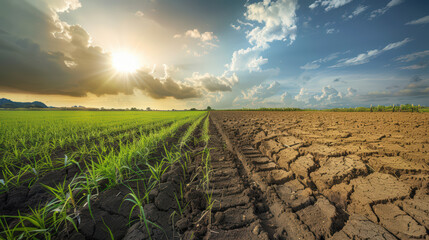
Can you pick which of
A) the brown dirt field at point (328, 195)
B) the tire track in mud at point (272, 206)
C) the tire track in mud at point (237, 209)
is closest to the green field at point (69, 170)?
the tire track in mud at point (237, 209)

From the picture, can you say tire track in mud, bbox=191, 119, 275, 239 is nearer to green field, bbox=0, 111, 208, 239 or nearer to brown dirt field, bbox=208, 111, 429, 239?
brown dirt field, bbox=208, 111, 429, 239

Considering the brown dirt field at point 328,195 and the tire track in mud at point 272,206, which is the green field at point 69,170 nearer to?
the brown dirt field at point 328,195

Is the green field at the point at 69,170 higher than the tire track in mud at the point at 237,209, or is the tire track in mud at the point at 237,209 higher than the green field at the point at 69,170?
the green field at the point at 69,170

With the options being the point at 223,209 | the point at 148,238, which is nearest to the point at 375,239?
the point at 223,209

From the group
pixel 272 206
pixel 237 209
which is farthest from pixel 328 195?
pixel 237 209

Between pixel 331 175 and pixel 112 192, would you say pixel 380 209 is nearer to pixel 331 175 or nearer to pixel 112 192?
pixel 331 175

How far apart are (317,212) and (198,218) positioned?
3.85ft

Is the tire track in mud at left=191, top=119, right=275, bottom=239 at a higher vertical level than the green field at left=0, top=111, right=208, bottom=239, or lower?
lower

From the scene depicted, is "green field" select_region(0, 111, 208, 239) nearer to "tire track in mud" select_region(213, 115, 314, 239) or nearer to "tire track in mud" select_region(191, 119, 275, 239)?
"tire track in mud" select_region(191, 119, 275, 239)

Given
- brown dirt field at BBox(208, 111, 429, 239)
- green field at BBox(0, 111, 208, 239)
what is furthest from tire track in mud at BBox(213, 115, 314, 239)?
green field at BBox(0, 111, 208, 239)

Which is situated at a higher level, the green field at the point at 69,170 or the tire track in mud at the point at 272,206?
the green field at the point at 69,170

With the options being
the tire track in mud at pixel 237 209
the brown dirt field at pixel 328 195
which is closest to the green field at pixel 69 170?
the tire track in mud at pixel 237 209

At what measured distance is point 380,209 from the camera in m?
1.38

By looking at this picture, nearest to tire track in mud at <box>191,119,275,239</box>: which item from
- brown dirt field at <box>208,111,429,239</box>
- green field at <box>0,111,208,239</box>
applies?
brown dirt field at <box>208,111,429,239</box>
